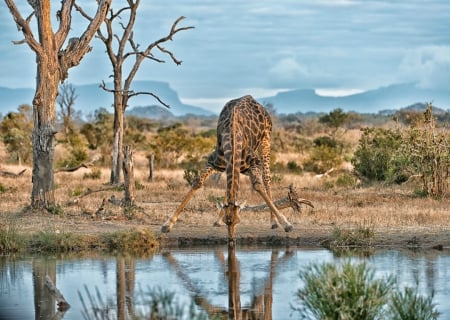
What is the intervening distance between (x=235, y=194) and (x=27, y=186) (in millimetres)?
13993

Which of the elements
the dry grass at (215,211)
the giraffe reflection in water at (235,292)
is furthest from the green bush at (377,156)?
the giraffe reflection in water at (235,292)

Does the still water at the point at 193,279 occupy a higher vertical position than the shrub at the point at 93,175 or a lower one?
lower

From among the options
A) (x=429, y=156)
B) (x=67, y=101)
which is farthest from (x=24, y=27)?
(x=67, y=101)

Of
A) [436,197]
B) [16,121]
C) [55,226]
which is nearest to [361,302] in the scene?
[55,226]

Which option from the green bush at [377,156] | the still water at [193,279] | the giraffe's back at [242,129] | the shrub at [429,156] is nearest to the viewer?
the still water at [193,279]

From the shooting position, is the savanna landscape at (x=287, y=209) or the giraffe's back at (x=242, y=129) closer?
the giraffe's back at (x=242, y=129)

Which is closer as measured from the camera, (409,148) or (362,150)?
(409,148)

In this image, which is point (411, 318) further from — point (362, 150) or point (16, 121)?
point (16, 121)

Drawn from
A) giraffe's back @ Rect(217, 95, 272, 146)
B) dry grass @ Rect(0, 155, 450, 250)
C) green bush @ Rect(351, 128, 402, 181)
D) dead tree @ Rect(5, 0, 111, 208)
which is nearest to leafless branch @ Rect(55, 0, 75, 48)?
dead tree @ Rect(5, 0, 111, 208)

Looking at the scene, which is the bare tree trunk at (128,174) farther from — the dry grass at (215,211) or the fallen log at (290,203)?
the fallen log at (290,203)

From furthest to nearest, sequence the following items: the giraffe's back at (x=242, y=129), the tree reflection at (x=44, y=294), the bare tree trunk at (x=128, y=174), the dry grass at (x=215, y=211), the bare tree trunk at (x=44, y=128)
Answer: the bare tree trunk at (x=128, y=174) → the bare tree trunk at (x=44, y=128) → the dry grass at (x=215, y=211) → the giraffe's back at (x=242, y=129) → the tree reflection at (x=44, y=294)

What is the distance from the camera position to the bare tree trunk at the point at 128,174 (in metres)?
21.3

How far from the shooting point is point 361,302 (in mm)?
9469

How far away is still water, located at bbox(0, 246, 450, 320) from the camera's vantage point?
40.2 ft
